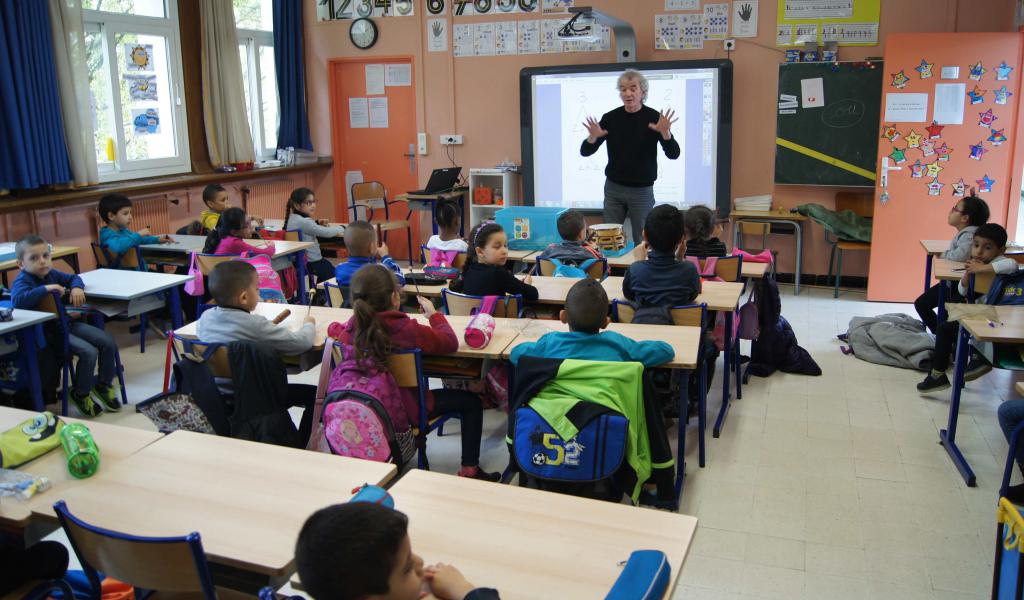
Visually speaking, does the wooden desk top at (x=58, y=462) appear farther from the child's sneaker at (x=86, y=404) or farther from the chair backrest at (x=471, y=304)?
the child's sneaker at (x=86, y=404)

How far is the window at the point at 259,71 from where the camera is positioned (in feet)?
26.0

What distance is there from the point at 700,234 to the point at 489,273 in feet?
4.22

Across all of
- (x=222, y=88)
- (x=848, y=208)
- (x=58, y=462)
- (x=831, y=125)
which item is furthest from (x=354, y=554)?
(x=222, y=88)

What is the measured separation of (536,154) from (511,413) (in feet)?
17.1

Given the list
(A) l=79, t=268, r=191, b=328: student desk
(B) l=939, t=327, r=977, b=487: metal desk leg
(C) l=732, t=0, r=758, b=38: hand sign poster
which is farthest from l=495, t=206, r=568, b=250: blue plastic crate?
(C) l=732, t=0, r=758, b=38: hand sign poster

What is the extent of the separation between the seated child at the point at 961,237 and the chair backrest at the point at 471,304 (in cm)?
255

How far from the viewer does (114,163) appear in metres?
6.71

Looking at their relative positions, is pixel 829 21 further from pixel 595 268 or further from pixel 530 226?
pixel 595 268

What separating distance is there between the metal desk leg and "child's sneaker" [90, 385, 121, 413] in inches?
155

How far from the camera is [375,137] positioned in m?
8.46

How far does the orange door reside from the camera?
8281 mm

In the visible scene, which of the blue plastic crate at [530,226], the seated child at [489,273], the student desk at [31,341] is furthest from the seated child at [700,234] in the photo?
the student desk at [31,341]

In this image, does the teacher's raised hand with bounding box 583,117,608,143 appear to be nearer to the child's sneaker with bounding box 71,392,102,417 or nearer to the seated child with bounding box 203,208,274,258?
the seated child with bounding box 203,208,274,258

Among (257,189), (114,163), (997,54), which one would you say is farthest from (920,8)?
(114,163)
